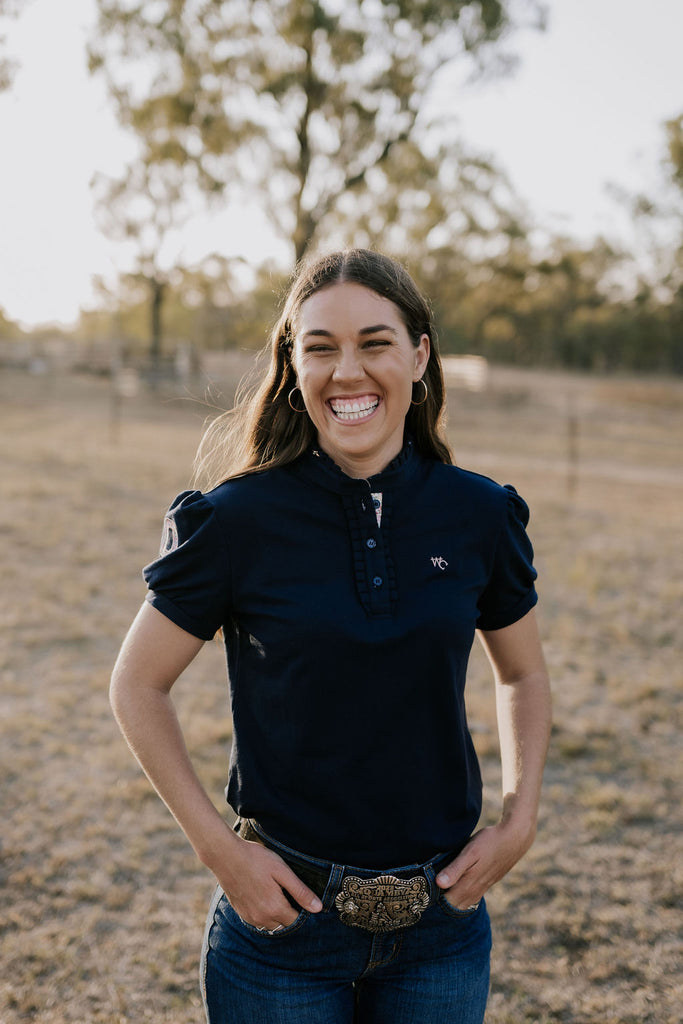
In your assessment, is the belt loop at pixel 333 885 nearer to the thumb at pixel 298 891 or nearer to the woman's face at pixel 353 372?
the thumb at pixel 298 891

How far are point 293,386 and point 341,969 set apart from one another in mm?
1046

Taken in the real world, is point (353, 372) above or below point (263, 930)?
above

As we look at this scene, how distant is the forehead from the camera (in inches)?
60.1

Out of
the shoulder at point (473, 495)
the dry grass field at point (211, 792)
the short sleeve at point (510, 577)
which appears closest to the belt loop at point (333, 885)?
the short sleeve at point (510, 577)

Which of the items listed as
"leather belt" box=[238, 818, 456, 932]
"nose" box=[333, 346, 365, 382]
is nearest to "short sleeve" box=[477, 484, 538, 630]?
"nose" box=[333, 346, 365, 382]

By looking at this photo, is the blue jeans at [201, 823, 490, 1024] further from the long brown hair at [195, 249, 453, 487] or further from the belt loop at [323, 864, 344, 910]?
the long brown hair at [195, 249, 453, 487]

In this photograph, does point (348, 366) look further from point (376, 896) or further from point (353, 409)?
point (376, 896)

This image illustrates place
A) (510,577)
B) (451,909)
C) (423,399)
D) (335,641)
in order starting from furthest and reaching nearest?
(423,399) < (510,577) < (451,909) < (335,641)

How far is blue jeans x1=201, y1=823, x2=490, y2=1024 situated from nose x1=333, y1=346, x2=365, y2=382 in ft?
2.65

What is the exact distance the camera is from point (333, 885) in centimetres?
144

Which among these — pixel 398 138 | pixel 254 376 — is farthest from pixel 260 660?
pixel 398 138

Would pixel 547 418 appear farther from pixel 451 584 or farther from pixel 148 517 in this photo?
pixel 451 584

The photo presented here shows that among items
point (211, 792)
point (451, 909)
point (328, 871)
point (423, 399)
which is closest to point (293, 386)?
point (423, 399)

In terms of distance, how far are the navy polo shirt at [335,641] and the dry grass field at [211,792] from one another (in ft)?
2.72
